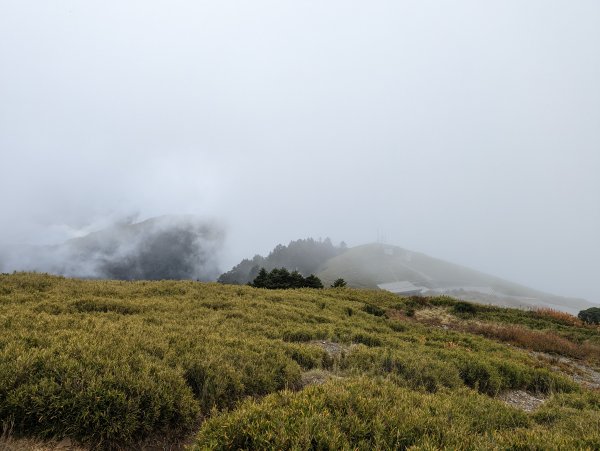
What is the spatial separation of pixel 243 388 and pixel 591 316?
121 ft

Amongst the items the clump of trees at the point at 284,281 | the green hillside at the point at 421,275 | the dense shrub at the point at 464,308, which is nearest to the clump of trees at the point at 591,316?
the dense shrub at the point at 464,308

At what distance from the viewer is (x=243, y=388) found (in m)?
7.16

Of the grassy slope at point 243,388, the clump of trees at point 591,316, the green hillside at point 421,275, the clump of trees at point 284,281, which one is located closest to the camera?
the grassy slope at point 243,388

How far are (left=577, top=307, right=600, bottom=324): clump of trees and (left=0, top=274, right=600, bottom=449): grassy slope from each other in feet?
80.6

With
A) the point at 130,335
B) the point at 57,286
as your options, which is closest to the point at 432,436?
Result: the point at 130,335

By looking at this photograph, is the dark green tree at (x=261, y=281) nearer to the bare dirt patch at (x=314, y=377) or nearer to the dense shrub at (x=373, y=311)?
the dense shrub at (x=373, y=311)

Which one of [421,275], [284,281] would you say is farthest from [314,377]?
[421,275]

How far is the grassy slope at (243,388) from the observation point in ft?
16.7

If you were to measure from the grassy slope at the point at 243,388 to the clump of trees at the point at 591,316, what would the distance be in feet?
80.6

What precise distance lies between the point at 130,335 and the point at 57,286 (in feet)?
35.5

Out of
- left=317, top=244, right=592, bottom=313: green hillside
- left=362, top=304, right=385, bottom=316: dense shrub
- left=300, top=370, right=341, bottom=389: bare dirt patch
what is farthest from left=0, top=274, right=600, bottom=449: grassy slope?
left=317, top=244, right=592, bottom=313: green hillside

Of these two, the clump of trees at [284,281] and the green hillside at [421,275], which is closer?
the clump of trees at [284,281]

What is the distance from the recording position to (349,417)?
206 inches

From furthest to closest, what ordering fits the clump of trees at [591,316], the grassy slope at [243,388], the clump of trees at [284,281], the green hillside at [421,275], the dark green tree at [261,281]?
the green hillside at [421,275] < the dark green tree at [261,281] < the clump of trees at [284,281] < the clump of trees at [591,316] < the grassy slope at [243,388]
